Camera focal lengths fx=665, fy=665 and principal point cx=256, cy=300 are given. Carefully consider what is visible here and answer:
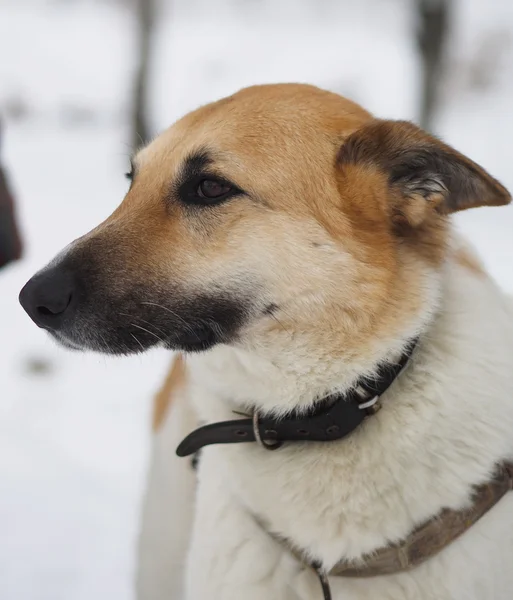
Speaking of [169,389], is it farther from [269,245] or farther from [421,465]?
[421,465]

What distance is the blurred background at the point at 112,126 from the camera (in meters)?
3.57

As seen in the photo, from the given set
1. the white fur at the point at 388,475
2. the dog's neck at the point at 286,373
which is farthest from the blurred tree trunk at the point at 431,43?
the dog's neck at the point at 286,373

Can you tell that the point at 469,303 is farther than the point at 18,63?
No

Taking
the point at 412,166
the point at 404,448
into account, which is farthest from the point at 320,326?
the point at 412,166

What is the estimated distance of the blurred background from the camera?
357cm

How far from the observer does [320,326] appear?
1867 mm

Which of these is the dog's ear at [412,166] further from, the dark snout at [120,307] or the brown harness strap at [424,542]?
the brown harness strap at [424,542]

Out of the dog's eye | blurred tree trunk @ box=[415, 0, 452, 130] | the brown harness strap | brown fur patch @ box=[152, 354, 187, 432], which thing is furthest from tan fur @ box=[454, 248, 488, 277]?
blurred tree trunk @ box=[415, 0, 452, 130]

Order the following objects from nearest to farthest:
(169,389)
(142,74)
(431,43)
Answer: (169,389) → (431,43) → (142,74)

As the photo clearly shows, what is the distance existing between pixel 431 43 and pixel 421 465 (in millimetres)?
7588

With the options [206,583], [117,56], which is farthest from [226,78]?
[206,583]

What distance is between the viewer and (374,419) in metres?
1.85

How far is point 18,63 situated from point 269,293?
1697 cm

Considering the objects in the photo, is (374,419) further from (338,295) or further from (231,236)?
(231,236)
